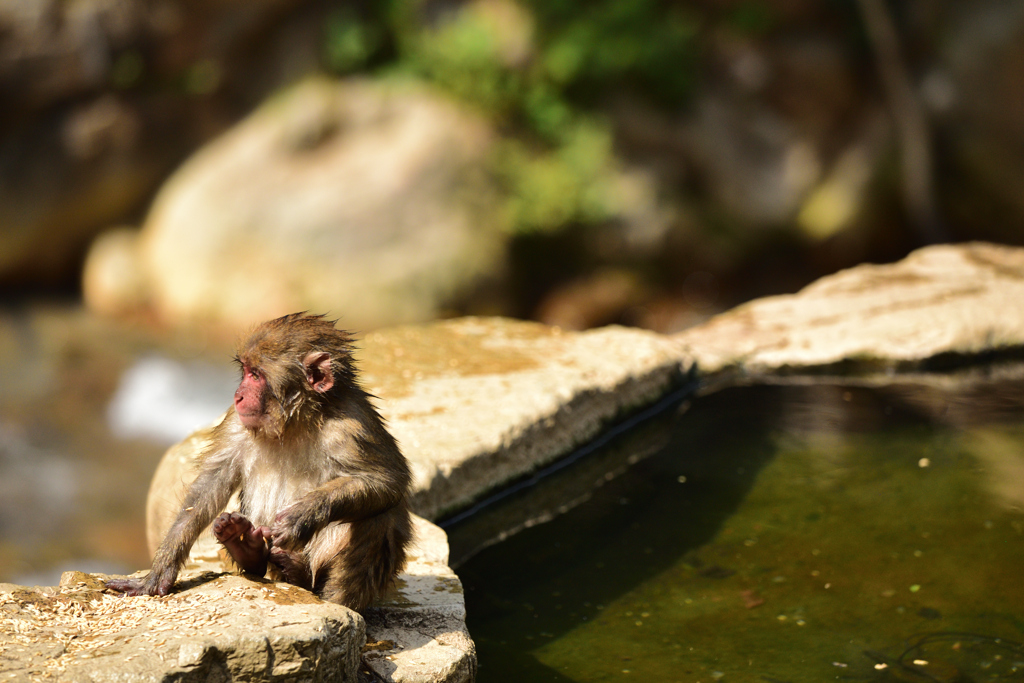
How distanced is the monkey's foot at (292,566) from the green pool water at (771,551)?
85 cm

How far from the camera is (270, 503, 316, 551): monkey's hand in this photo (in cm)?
261

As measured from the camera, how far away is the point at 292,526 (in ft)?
8.56

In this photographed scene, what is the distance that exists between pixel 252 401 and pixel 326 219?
7.72 metres

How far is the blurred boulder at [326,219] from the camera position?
10.2m

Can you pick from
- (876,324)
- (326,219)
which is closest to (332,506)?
(876,324)

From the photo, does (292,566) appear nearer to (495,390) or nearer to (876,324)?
(495,390)

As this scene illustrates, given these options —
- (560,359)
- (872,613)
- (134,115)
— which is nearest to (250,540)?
(872,613)

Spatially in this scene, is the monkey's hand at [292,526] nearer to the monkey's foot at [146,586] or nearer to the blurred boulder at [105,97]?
the monkey's foot at [146,586]

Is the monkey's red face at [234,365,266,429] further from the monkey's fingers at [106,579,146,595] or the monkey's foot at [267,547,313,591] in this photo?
the monkey's fingers at [106,579,146,595]

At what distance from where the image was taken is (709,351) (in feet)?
20.1

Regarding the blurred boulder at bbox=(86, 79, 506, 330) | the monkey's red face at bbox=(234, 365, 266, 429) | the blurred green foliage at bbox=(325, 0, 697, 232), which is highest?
the blurred green foliage at bbox=(325, 0, 697, 232)

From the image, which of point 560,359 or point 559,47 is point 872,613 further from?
point 559,47

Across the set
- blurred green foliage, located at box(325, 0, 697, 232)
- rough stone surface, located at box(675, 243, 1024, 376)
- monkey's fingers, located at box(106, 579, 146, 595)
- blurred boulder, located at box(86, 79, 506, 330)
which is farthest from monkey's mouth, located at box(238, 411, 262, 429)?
blurred green foliage, located at box(325, 0, 697, 232)

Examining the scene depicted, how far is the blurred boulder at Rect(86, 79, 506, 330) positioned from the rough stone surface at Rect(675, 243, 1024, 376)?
4470 mm
